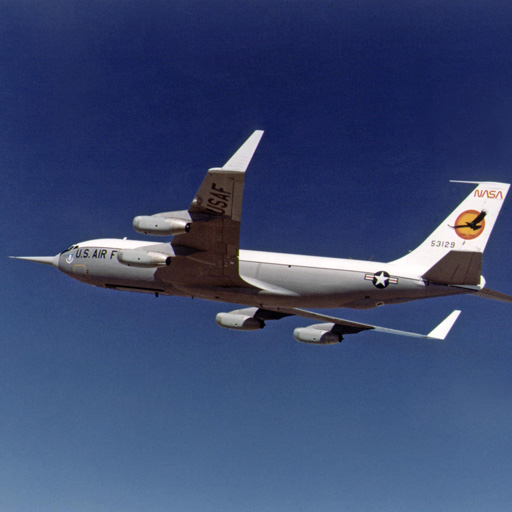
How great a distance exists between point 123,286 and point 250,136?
15.1 metres

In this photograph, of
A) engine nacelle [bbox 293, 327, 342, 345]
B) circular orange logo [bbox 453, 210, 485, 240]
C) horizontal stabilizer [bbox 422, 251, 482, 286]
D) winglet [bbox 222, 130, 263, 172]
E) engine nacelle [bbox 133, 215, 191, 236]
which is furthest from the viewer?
engine nacelle [bbox 293, 327, 342, 345]

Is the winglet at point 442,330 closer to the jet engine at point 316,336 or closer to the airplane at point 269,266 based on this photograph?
the jet engine at point 316,336

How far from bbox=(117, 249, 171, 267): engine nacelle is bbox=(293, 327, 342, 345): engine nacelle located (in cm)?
1058

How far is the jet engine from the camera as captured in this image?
45781 mm

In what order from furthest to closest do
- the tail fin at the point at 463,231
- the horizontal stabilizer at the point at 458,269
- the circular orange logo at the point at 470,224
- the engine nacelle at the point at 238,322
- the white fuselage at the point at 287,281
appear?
the engine nacelle at the point at 238,322, the circular orange logo at the point at 470,224, the tail fin at the point at 463,231, the white fuselage at the point at 287,281, the horizontal stabilizer at the point at 458,269

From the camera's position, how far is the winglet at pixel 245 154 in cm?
3186

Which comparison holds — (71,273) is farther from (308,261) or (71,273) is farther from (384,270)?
(384,270)

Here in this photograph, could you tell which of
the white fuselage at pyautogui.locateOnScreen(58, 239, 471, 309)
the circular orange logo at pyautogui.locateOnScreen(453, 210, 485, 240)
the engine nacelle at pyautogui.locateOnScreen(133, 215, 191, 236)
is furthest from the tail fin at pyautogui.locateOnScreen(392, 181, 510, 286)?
the engine nacelle at pyautogui.locateOnScreen(133, 215, 191, 236)

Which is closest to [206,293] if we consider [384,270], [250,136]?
[384,270]

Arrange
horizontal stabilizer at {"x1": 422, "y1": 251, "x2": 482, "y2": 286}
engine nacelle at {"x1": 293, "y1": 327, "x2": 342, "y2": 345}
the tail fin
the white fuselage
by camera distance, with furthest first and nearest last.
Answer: engine nacelle at {"x1": 293, "y1": 327, "x2": 342, "y2": 345}
the tail fin
the white fuselage
horizontal stabilizer at {"x1": 422, "y1": 251, "x2": 482, "y2": 286}

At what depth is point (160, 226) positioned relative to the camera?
35219 millimetres

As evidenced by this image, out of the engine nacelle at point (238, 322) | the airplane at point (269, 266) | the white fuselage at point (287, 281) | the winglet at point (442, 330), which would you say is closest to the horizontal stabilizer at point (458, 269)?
the airplane at point (269, 266)

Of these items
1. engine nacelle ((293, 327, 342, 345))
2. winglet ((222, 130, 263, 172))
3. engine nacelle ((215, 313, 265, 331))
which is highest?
winglet ((222, 130, 263, 172))

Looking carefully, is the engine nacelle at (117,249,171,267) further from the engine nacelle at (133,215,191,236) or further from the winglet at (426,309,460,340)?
the winglet at (426,309,460,340)
